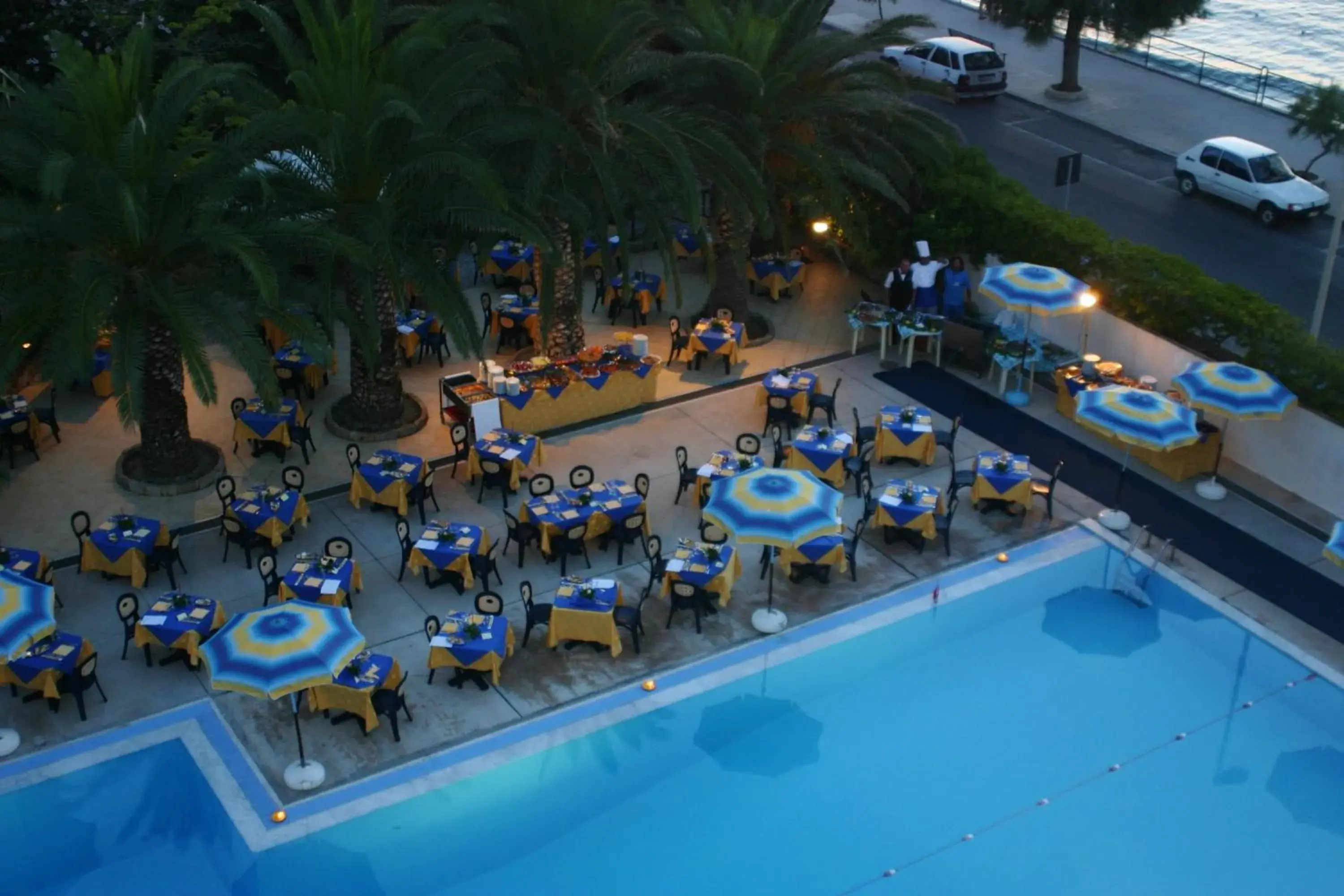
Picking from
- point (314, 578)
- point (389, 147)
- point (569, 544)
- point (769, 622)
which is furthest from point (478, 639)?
point (389, 147)

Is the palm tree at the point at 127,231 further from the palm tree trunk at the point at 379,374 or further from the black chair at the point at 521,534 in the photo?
the black chair at the point at 521,534

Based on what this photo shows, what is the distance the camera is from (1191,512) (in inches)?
808

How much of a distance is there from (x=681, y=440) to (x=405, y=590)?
5373 mm

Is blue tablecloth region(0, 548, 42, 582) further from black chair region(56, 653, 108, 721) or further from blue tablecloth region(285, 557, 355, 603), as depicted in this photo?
blue tablecloth region(285, 557, 355, 603)

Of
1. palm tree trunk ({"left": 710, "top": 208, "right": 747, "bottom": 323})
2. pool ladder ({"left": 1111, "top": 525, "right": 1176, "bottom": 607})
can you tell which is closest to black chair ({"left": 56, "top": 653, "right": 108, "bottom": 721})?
palm tree trunk ({"left": 710, "top": 208, "right": 747, "bottom": 323})

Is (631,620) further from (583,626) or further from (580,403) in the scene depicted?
(580,403)

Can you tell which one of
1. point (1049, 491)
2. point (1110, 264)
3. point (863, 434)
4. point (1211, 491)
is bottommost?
point (1211, 491)

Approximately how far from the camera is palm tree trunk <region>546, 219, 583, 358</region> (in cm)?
2255

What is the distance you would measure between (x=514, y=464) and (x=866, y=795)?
6995mm

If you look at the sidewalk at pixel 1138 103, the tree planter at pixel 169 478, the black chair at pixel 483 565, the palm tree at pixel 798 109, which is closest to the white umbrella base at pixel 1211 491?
the palm tree at pixel 798 109

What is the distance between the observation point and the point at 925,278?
985 inches

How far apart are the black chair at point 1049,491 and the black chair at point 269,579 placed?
32.7 ft

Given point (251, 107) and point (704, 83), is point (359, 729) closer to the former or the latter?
point (251, 107)

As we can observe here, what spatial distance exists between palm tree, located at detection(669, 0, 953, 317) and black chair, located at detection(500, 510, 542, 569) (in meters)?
→ 6.56
